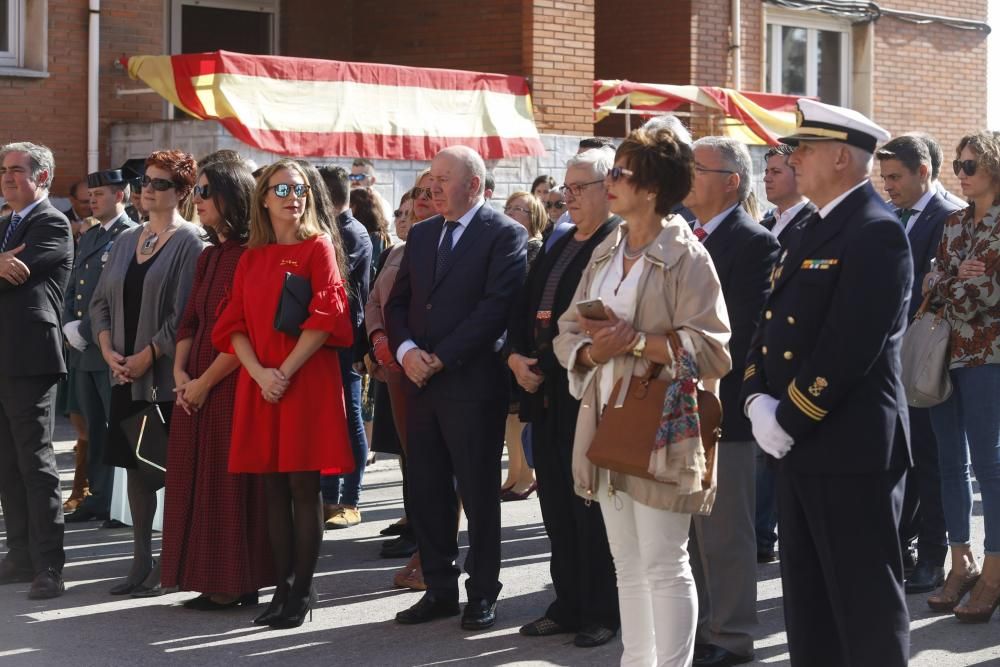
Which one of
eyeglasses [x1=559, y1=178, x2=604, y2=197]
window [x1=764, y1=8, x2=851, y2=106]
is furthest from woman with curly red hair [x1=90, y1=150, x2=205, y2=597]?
window [x1=764, y1=8, x2=851, y2=106]

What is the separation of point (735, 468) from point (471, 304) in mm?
1497

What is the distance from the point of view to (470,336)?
6434mm

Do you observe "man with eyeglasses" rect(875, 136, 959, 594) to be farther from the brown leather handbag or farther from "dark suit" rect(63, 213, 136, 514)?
"dark suit" rect(63, 213, 136, 514)

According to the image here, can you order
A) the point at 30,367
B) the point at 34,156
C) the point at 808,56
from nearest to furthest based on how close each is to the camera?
the point at 30,367, the point at 34,156, the point at 808,56

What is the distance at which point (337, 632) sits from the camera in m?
6.41

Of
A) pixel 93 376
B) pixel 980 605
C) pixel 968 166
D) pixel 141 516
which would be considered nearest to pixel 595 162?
pixel 968 166

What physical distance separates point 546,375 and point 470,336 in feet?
1.40

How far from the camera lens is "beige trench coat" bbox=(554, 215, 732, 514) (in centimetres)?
478

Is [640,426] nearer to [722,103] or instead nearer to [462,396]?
[462,396]

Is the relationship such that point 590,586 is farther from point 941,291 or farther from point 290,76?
point 290,76

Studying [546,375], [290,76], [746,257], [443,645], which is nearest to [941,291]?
[746,257]

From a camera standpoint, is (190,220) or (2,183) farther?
(190,220)

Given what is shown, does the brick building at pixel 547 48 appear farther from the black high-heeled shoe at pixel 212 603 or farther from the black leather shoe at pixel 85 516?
the black high-heeled shoe at pixel 212 603

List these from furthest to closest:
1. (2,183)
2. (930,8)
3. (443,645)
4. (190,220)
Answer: (930,8), (190,220), (2,183), (443,645)
